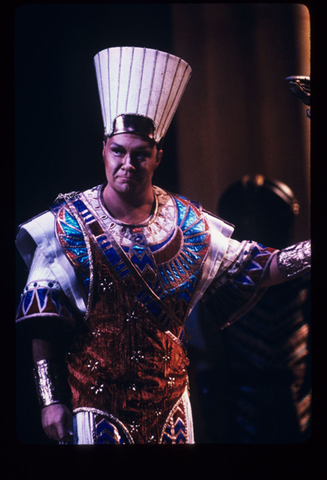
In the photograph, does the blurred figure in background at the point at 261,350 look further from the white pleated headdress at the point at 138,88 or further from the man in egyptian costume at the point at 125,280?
→ the white pleated headdress at the point at 138,88

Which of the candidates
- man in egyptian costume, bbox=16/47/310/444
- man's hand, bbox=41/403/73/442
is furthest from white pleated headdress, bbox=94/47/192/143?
man's hand, bbox=41/403/73/442

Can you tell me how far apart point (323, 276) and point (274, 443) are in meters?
0.66

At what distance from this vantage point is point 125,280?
182cm

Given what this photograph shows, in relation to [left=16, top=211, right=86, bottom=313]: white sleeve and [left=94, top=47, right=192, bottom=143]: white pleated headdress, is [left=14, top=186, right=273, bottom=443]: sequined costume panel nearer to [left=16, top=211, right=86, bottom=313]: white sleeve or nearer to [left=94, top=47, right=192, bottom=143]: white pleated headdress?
[left=16, top=211, right=86, bottom=313]: white sleeve

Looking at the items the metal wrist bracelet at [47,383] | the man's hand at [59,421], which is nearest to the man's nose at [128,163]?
the metal wrist bracelet at [47,383]

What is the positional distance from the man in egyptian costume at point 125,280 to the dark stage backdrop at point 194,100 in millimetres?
71

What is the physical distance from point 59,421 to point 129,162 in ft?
3.14

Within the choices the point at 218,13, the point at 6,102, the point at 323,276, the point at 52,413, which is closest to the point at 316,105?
the point at 218,13

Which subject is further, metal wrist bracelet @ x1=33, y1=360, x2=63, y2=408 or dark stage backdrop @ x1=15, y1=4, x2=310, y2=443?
dark stage backdrop @ x1=15, y1=4, x2=310, y2=443

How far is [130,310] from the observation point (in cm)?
182

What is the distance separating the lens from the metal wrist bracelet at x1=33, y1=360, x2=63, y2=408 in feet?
5.89

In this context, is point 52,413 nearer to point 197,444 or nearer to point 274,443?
point 197,444

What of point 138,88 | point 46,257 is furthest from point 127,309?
point 138,88

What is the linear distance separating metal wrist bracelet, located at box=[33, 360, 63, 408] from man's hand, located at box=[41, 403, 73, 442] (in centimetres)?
2
